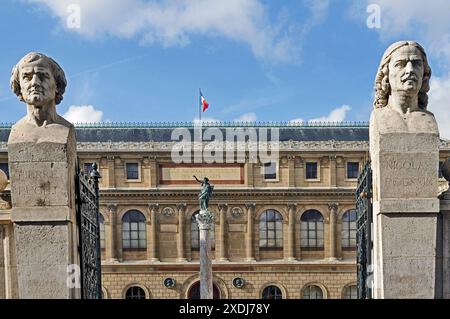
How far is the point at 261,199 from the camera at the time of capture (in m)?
42.1

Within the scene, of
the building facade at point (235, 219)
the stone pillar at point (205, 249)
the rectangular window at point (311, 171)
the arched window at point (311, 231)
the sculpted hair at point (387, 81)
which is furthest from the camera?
the rectangular window at point (311, 171)

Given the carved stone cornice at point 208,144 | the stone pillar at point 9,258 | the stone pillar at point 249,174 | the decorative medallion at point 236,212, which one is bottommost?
the decorative medallion at point 236,212

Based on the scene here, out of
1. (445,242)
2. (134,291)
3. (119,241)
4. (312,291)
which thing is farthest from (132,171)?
(445,242)

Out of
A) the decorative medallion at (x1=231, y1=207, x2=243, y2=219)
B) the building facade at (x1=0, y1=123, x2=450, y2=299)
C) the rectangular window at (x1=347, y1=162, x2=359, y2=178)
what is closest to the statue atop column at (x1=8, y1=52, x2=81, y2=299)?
the building facade at (x1=0, y1=123, x2=450, y2=299)

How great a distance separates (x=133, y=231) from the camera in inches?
1652

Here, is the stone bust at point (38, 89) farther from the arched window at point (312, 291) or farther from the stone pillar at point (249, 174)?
the arched window at point (312, 291)

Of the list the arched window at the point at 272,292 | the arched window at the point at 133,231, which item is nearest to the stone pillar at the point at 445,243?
the arched window at the point at 272,292

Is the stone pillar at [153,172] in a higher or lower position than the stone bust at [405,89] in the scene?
lower

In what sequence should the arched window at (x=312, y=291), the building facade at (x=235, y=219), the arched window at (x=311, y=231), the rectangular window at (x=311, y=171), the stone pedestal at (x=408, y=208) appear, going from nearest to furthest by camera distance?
the stone pedestal at (x=408, y=208) < the building facade at (x=235, y=219) < the arched window at (x=312, y=291) < the arched window at (x=311, y=231) < the rectangular window at (x=311, y=171)

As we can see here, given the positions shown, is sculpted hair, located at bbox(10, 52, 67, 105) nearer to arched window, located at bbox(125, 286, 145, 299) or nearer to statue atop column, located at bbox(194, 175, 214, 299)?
statue atop column, located at bbox(194, 175, 214, 299)

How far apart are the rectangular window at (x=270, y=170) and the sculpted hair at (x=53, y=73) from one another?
1360 inches

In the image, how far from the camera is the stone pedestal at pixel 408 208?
7.53 metres
